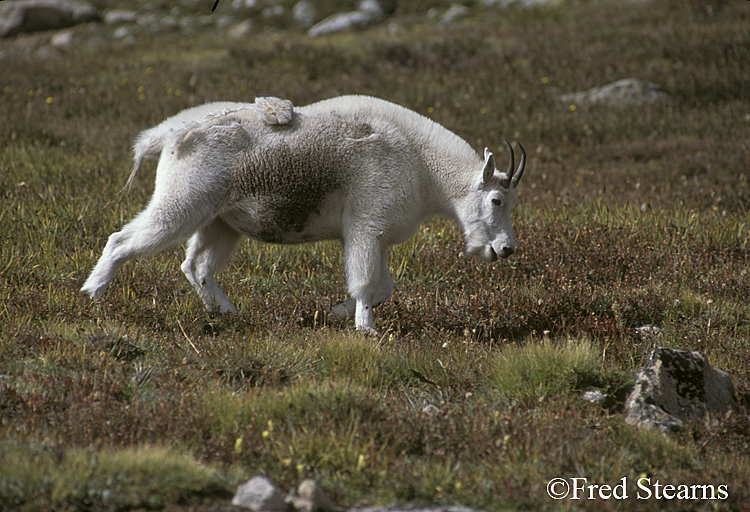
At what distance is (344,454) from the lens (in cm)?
357

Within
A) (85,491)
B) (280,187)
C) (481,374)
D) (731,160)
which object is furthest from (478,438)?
(731,160)

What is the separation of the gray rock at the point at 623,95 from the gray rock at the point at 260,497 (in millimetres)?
12597

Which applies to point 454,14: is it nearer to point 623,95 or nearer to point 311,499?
point 623,95

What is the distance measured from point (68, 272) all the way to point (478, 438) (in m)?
4.23

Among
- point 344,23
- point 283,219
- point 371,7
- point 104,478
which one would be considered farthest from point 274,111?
point 371,7

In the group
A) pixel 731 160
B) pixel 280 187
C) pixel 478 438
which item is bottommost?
pixel 731 160

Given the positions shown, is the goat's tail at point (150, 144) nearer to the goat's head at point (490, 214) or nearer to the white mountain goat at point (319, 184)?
the white mountain goat at point (319, 184)

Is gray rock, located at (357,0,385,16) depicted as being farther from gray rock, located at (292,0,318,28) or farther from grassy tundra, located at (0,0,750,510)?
grassy tundra, located at (0,0,750,510)

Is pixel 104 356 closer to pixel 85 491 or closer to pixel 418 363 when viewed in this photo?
pixel 85 491

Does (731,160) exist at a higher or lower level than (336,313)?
lower

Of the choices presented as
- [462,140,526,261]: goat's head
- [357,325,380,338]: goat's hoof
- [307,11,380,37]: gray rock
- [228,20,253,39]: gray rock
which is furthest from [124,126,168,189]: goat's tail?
[228,20,253,39]: gray rock

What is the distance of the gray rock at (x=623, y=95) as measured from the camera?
14.0 meters

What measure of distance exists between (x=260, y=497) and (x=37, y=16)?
93.7 feet

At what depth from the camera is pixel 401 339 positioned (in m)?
5.40
